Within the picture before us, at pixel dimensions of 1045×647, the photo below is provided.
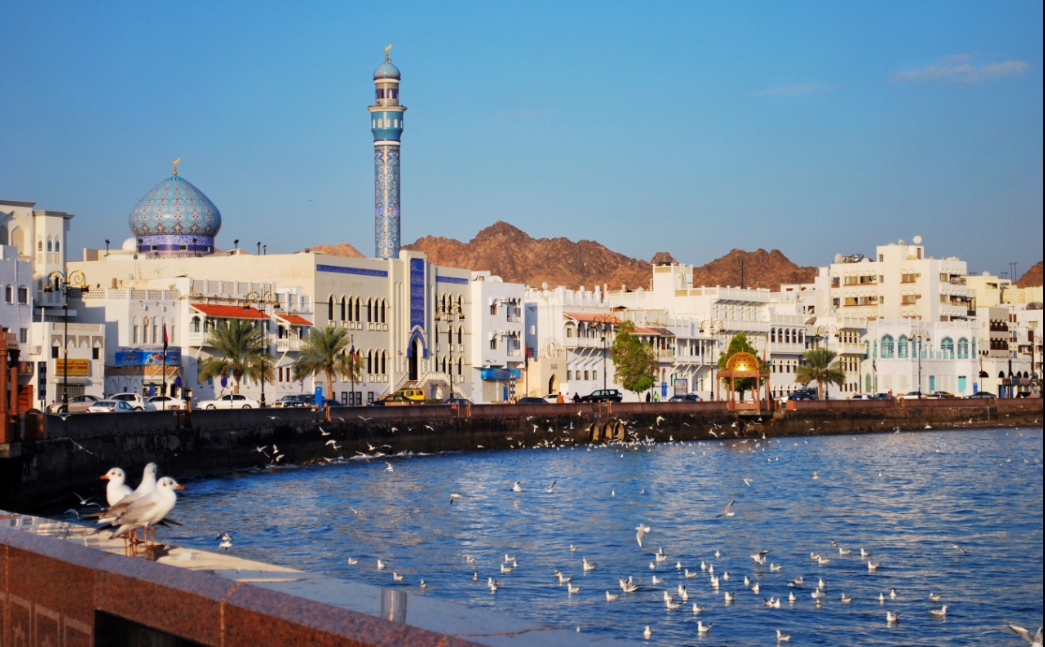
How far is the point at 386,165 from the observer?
303ft

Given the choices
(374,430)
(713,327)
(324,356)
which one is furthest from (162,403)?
(713,327)

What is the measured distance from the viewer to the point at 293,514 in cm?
3697

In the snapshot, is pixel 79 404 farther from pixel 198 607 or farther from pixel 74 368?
pixel 198 607

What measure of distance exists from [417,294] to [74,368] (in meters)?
28.4

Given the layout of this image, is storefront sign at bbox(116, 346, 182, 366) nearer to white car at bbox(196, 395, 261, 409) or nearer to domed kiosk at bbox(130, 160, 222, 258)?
white car at bbox(196, 395, 261, 409)

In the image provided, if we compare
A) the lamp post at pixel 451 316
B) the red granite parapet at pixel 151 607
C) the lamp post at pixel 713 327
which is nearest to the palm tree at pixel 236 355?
the lamp post at pixel 451 316

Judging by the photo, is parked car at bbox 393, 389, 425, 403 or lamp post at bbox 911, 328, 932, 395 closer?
parked car at bbox 393, 389, 425, 403

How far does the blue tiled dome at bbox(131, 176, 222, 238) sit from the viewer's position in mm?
85062

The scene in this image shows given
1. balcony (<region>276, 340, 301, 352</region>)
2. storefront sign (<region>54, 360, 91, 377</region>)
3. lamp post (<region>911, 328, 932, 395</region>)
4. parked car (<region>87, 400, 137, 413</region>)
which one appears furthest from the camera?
lamp post (<region>911, 328, 932, 395</region>)

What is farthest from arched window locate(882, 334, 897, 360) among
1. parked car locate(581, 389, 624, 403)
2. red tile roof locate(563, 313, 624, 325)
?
parked car locate(581, 389, 624, 403)

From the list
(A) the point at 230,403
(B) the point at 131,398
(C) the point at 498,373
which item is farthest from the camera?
(C) the point at 498,373

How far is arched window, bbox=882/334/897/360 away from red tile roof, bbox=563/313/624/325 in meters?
33.0

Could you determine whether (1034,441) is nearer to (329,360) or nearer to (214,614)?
(329,360)

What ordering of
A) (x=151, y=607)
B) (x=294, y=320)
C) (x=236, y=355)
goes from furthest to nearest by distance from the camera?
1. (x=294, y=320)
2. (x=236, y=355)
3. (x=151, y=607)
